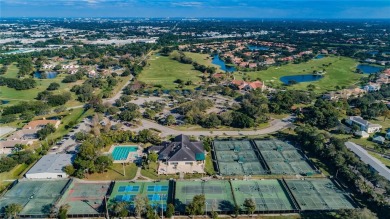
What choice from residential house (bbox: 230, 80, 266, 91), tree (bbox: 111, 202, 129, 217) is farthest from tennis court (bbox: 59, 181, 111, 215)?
residential house (bbox: 230, 80, 266, 91)

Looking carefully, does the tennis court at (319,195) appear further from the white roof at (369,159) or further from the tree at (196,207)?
the tree at (196,207)

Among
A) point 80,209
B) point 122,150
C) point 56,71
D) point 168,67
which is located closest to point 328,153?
point 122,150

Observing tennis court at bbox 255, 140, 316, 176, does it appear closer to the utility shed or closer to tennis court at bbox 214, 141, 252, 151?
tennis court at bbox 214, 141, 252, 151

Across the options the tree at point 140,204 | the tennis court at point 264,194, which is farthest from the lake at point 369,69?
the tree at point 140,204

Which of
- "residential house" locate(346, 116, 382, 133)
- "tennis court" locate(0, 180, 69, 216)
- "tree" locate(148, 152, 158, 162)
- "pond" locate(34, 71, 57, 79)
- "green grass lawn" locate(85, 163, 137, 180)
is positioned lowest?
"tennis court" locate(0, 180, 69, 216)

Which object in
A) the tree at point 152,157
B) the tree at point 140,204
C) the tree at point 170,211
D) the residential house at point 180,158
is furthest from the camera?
the tree at point 152,157

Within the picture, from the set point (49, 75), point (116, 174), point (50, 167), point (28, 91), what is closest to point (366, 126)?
point (116, 174)
